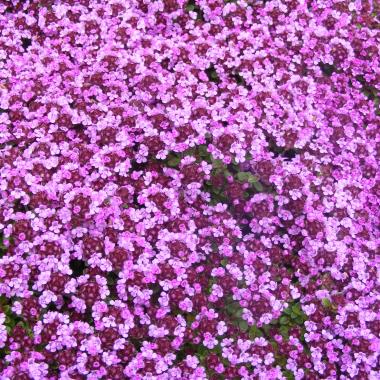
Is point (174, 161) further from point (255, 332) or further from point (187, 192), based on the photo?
point (255, 332)

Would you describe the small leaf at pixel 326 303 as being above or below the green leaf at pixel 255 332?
above

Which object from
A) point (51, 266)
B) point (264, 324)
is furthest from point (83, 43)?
point (264, 324)

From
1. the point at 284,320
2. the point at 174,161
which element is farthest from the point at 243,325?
the point at 174,161

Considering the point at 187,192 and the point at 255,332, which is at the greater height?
the point at 187,192

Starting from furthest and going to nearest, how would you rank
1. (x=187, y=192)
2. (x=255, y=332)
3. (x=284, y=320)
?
(x=187, y=192) < (x=284, y=320) < (x=255, y=332)

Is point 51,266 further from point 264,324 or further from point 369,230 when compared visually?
point 369,230

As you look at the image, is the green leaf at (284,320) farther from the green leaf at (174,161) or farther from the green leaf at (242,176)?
the green leaf at (174,161)

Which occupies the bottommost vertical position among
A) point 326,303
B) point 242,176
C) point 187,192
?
point 326,303

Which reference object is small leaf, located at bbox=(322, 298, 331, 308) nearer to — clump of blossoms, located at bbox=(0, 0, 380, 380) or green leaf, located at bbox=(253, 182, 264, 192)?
clump of blossoms, located at bbox=(0, 0, 380, 380)

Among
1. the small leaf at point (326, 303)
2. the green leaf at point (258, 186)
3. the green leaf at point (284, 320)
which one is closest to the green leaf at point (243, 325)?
the green leaf at point (284, 320)
